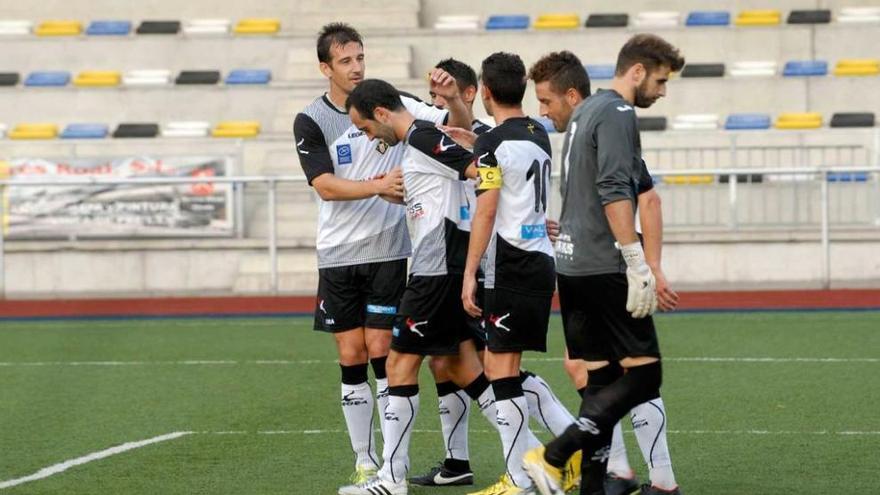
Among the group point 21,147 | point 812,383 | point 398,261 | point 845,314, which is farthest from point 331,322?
point 21,147

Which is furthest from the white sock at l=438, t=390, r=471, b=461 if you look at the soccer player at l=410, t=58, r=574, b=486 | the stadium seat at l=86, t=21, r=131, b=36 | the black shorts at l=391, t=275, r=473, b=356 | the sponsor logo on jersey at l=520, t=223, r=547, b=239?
the stadium seat at l=86, t=21, r=131, b=36

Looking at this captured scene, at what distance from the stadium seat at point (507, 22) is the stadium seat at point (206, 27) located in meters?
4.50

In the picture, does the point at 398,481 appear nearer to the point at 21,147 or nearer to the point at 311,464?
the point at 311,464

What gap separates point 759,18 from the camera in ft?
87.0

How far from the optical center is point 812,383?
1082 centimetres

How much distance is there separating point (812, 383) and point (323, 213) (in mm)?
4530

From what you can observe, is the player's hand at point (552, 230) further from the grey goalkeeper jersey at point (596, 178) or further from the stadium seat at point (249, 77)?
the stadium seat at point (249, 77)

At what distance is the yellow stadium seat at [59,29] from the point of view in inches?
1074

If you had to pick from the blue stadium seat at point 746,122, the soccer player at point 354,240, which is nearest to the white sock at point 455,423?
the soccer player at point 354,240

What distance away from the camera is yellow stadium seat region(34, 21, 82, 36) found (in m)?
27.3

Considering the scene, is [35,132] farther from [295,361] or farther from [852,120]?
[295,361]

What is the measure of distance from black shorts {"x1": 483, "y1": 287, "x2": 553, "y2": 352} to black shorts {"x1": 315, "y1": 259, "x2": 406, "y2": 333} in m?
0.76

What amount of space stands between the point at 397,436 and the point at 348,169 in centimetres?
131

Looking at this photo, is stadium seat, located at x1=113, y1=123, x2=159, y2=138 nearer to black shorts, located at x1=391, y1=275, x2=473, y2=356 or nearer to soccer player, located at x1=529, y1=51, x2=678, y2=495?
black shorts, located at x1=391, y1=275, x2=473, y2=356
